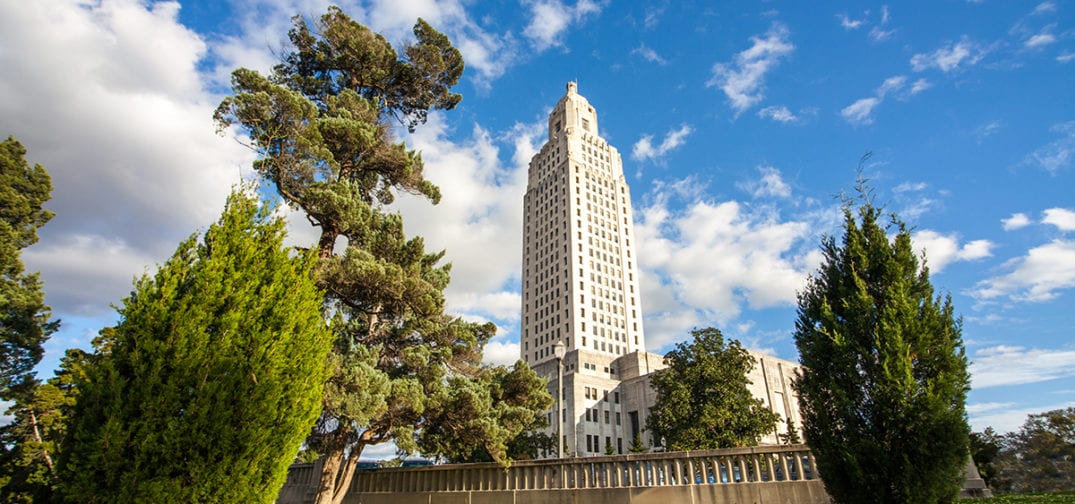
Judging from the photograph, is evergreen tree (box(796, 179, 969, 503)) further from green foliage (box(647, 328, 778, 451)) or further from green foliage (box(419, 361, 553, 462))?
green foliage (box(647, 328, 778, 451))

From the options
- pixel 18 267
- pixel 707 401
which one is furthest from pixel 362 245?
pixel 707 401

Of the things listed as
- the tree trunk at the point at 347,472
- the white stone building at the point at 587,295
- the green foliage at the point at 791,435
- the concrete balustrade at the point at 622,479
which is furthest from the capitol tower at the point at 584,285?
the tree trunk at the point at 347,472

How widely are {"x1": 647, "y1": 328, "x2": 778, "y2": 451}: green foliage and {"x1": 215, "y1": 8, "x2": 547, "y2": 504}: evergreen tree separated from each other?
19.1m

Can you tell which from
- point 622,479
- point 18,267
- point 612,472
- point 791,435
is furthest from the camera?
point 791,435

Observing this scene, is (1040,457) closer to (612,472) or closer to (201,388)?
(612,472)

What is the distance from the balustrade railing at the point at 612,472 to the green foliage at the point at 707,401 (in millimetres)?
18711

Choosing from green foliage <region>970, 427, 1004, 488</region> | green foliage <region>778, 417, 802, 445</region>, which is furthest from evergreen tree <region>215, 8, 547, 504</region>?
green foliage <region>970, 427, 1004, 488</region>

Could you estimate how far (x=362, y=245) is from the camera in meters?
14.9

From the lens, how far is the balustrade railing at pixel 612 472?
10.8 m

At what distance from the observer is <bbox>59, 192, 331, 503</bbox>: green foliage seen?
7023 millimetres

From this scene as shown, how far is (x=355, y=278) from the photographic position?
43.6 feet

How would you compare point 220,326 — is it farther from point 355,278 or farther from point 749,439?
point 749,439

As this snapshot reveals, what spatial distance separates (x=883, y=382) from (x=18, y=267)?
31257mm

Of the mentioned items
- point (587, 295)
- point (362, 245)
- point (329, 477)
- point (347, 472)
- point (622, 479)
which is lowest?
point (622, 479)
